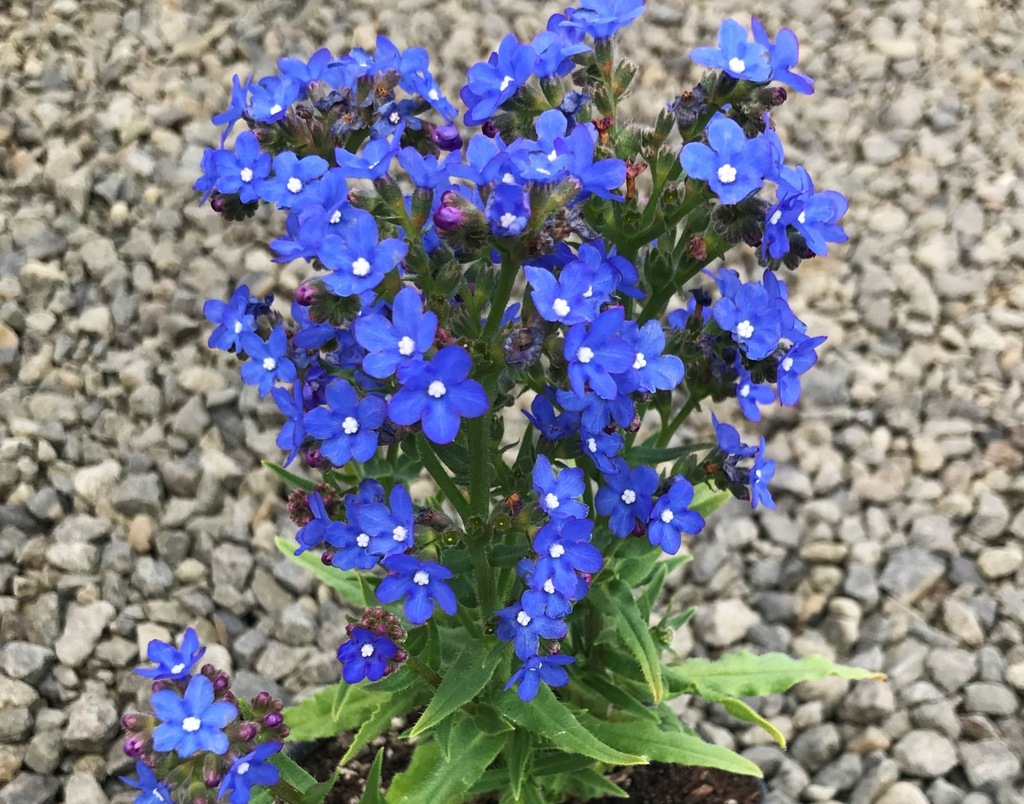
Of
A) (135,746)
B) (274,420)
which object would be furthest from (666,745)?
(274,420)

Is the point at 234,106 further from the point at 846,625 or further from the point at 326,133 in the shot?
the point at 846,625

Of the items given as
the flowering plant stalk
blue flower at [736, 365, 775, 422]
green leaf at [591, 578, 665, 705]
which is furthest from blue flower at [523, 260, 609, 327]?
green leaf at [591, 578, 665, 705]

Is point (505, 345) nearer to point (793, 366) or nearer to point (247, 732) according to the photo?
point (793, 366)

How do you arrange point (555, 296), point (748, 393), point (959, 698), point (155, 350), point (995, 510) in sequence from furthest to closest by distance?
point (155, 350)
point (995, 510)
point (959, 698)
point (748, 393)
point (555, 296)

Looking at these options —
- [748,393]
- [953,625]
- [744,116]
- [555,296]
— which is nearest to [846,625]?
[953,625]


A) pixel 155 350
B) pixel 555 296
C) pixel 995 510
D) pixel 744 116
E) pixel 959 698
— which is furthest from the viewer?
pixel 155 350

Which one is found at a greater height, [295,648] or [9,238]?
[9,238]

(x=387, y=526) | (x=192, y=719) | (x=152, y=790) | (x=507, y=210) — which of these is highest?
(x=507, y=210)
